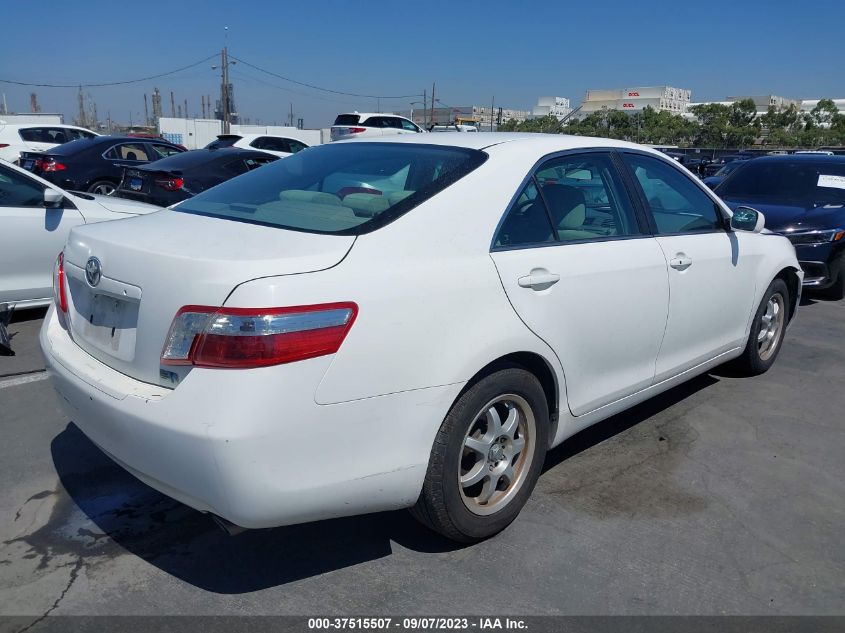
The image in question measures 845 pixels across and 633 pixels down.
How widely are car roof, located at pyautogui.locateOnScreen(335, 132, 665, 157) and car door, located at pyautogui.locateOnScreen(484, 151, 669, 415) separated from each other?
75 millimetres

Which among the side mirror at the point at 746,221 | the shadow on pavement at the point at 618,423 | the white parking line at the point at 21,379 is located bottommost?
the white parking line at the point at 21,379

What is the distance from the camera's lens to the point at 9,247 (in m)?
5.84

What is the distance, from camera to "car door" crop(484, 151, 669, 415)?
9.93 feet

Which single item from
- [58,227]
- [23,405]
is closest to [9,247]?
[58,227]

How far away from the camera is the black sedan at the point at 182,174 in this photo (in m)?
9.20

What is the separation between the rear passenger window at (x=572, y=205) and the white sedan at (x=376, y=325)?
0.04 ft

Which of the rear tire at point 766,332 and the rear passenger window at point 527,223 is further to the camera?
the rear tire at point 766,332

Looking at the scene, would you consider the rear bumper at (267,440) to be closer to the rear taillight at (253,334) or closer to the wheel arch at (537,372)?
the rear taillight at (253,334)

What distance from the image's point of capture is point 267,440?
225 centimetres

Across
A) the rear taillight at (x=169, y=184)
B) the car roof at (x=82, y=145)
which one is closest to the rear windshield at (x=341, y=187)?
the rear taillight at (x=169, y=184)

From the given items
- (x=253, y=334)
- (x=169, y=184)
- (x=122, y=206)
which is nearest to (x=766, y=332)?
(x=253, y=334)

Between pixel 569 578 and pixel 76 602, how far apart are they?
1823 millimetres

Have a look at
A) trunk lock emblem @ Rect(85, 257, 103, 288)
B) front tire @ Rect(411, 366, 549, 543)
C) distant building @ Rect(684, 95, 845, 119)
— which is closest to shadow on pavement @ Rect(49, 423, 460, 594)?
front tire @ Rect(411, 366, 549, 543)

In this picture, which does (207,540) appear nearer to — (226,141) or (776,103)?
(226,141)
